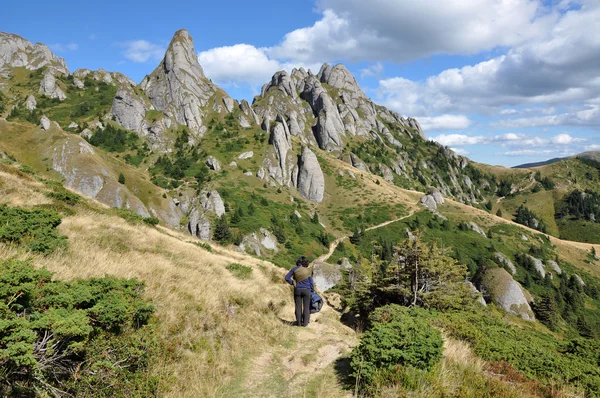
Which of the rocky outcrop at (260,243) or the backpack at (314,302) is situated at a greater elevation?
the backpack at (314,302)

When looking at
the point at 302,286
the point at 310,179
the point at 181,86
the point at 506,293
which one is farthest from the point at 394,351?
the point at 181,86

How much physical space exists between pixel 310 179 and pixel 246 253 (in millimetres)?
114894

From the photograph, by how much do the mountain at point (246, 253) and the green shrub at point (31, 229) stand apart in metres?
0.07

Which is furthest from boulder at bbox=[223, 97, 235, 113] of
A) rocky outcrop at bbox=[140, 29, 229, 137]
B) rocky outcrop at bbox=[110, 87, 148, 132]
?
rocky outcrop at bbox=[110, 87, 148, 132]

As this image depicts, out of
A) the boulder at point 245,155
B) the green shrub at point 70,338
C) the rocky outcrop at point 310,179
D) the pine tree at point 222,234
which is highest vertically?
the boulder at point 245,155

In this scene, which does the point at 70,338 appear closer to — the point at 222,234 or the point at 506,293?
the point at 222,234

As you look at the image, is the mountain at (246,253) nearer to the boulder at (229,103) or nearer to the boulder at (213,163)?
the boulder at (229,103)

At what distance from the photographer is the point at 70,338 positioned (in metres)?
5.13

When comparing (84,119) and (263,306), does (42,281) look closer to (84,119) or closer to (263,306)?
(263,306)

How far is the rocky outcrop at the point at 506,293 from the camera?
69.9 meters

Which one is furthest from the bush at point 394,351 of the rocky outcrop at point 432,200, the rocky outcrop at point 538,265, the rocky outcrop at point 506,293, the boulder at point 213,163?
the rocky outcrop at point 432,200

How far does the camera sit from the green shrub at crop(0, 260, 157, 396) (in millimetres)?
4273

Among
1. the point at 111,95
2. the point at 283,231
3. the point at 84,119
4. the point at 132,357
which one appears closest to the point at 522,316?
the point at 283,231

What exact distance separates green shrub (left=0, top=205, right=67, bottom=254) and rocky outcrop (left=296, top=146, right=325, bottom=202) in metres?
132
